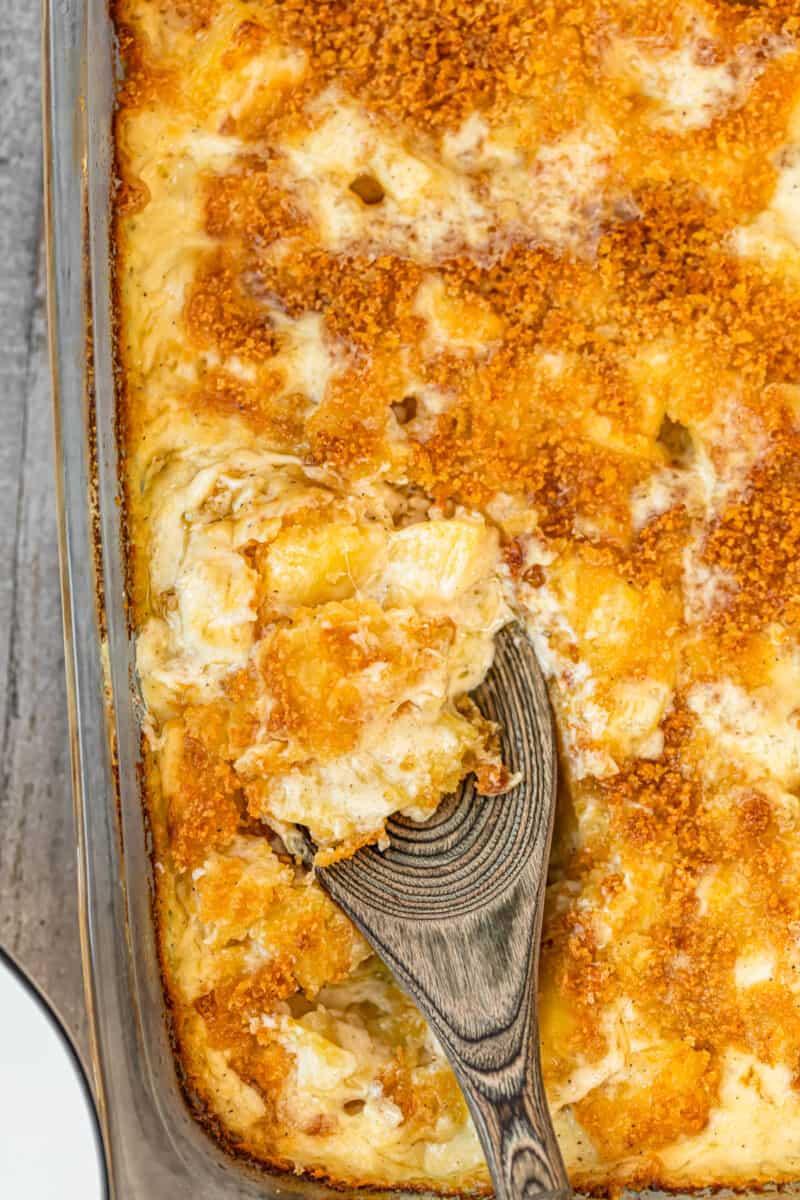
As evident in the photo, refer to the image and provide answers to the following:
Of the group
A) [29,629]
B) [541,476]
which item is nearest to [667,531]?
[541,476]

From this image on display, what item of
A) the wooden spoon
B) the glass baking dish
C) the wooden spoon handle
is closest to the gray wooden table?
the glass baking dish

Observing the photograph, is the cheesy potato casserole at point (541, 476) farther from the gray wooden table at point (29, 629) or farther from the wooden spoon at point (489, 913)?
the gray wooden table at point (29, 629)

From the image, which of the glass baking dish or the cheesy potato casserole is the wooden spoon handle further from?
the glass baking dish

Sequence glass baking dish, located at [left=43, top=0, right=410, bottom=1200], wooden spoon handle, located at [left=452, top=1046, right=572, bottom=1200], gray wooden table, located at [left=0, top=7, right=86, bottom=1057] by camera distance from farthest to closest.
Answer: gray wooden table, located at [left=0, top=7, right=86, bottom=1057]
glass baking dish, located at [left=43, top=0, right=410, bottom=1200]
wooden spoon handle, located at [left=452, top=1046, right=572, bottom=1200]

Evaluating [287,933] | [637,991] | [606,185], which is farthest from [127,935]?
[606,185]

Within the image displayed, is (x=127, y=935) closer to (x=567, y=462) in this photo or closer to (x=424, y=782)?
(x=424, y=782)
